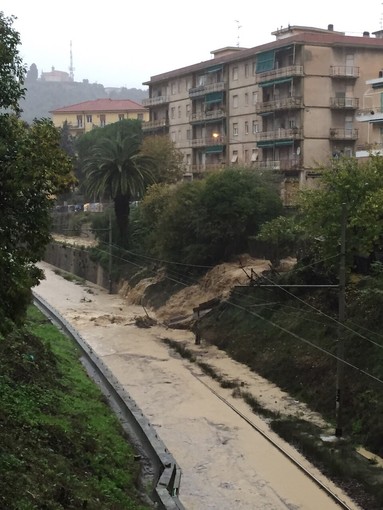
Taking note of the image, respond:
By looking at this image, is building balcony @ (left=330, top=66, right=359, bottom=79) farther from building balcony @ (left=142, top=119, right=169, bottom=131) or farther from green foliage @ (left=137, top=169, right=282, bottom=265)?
building balcony @ (left=142, top=119, right=169, bottom=131)

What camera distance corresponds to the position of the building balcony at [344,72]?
206 feet

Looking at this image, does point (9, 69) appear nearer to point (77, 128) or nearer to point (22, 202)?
point (22, 202)

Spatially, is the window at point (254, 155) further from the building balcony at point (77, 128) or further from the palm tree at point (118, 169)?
the building balcony at point (77, 128)

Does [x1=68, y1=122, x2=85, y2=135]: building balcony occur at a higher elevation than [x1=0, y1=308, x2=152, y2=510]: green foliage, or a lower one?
higher

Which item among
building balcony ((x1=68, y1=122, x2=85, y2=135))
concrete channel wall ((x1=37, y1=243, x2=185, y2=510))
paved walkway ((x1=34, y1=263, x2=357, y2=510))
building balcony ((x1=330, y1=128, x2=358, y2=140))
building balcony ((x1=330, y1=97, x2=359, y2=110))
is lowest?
paved walkway ((x1=34, y1=263, x2=357, y2=510))

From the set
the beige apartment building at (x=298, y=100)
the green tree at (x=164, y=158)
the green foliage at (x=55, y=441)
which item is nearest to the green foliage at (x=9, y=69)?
the green foliage at (x=55, y=441)

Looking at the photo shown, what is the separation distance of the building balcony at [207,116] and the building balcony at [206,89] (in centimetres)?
199

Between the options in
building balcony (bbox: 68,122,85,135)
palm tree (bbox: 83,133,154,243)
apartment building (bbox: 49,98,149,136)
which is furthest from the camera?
building balcony (bbox: 68,122,85,135)

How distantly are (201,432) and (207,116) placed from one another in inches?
2142

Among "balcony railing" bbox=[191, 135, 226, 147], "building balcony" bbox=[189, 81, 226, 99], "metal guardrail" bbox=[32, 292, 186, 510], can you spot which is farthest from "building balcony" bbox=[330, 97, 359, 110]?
"metal guardrail" bbox=[32, 292, 186, 510]

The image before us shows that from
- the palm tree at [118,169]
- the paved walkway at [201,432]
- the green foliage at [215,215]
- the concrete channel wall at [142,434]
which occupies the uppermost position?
the palm tree at [118,169]

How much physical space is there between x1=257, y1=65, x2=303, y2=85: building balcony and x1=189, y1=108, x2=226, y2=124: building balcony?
775cm

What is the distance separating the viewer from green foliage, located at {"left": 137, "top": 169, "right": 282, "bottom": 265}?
159 feet

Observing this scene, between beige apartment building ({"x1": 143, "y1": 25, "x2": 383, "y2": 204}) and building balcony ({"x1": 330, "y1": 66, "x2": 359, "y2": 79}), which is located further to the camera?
building balcony ({"x1": 330, "y1": 66, "x2": 359, "y2": 79})
